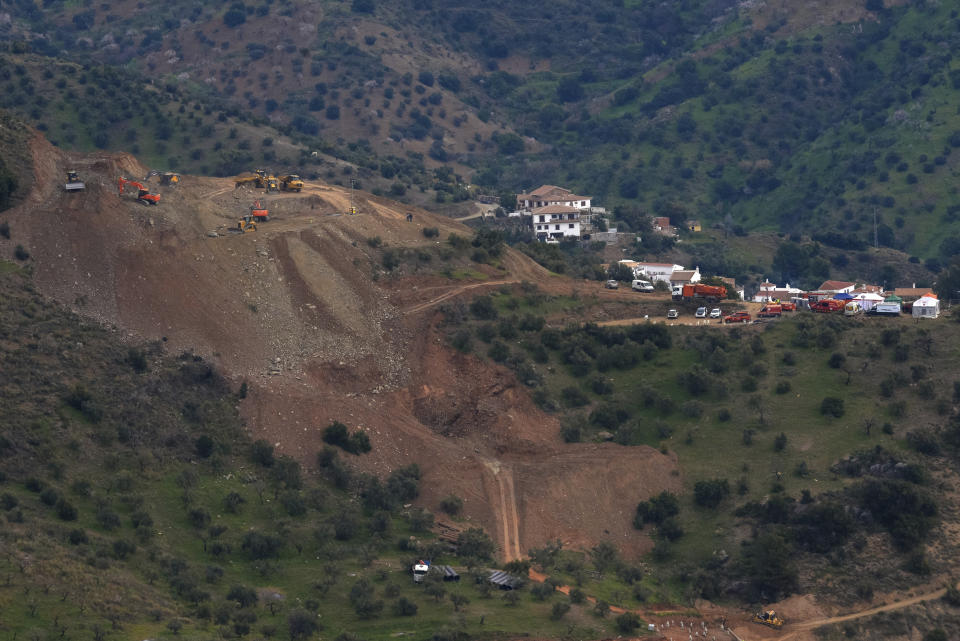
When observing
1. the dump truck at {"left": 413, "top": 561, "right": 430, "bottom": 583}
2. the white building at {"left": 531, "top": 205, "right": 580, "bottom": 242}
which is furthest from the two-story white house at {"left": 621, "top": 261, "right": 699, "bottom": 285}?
the dump truck at {"left": 413, "top": 561, "right": 430, "bottom": 583}

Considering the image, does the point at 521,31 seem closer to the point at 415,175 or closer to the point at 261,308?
the point at 415,175

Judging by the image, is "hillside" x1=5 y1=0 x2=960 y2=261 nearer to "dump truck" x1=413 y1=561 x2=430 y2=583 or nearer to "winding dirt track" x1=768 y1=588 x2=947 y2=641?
"winding dirt track" x1=768 y1=588 x2=947 y2=641

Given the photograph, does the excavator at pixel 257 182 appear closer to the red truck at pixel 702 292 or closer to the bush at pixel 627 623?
the red truck at pixel 702 292

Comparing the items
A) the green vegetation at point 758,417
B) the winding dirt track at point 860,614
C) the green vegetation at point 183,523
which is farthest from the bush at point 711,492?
the green vegetation at point 183,523

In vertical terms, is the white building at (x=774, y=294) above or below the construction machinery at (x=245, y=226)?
below

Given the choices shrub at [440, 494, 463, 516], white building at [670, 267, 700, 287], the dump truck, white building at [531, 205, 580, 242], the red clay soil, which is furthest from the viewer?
white building at [531, 205, 580, 242]

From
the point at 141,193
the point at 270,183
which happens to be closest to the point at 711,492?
the point at 141,193

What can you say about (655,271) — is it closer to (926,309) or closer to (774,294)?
(774,294)
